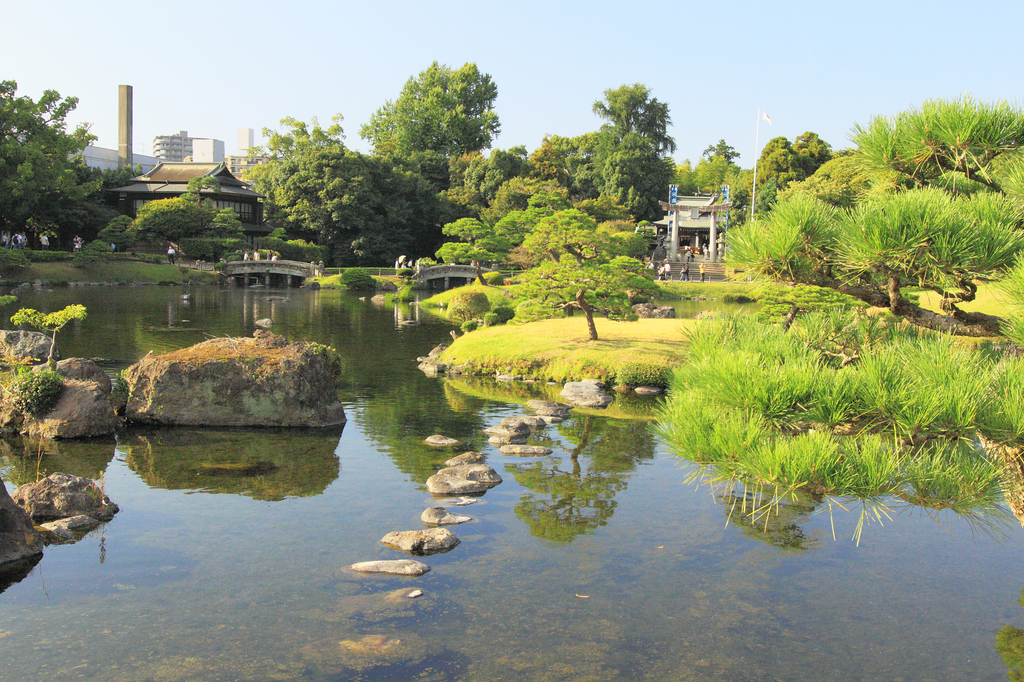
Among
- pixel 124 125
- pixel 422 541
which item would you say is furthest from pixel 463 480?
pixel 124 125

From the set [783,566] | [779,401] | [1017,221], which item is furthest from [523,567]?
[1017,221]

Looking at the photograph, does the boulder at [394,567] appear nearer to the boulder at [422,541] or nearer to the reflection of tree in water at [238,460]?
the boulder at [422,541]

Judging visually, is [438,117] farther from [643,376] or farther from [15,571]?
[15,571]

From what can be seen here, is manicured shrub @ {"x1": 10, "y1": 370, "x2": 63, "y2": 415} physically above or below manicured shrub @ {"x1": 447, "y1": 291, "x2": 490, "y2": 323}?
below

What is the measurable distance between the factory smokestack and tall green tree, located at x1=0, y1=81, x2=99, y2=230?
2519 cm

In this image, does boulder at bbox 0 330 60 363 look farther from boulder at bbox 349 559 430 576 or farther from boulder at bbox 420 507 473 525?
boulder at bbox 349 559 430 576

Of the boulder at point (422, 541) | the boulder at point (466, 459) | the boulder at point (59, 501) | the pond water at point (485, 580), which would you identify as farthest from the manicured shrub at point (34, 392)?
the boulder at point (422, 541)

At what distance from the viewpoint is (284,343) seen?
54.2 feet

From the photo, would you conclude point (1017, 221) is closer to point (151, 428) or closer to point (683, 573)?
point (683, 573)

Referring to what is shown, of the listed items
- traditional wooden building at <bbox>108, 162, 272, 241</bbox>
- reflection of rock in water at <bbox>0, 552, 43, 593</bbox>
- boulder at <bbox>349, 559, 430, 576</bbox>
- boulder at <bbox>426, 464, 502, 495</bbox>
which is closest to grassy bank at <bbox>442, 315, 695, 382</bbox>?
boulder at <bbox>426, 464, 502, 495</bbox>

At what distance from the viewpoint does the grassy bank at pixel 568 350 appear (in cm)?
2102

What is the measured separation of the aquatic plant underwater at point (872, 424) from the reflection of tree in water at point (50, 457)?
11.0 m

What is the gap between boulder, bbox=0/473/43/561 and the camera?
8797 mm

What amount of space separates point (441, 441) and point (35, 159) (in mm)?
47173
